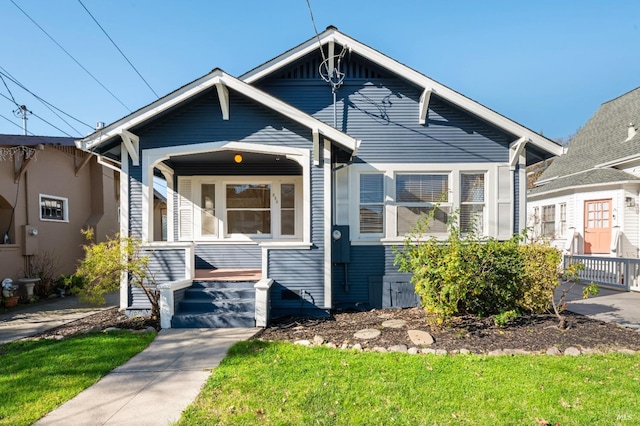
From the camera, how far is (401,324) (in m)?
5.74

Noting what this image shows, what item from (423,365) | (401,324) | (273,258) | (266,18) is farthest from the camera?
(266,18)

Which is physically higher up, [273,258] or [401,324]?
[273,258]

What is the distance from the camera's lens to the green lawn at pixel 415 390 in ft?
9.86

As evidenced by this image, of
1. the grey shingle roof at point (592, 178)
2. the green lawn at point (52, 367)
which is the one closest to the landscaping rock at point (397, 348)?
the green lawn at point (52, 367)

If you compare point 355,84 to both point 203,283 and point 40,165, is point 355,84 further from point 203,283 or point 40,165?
point 40,165

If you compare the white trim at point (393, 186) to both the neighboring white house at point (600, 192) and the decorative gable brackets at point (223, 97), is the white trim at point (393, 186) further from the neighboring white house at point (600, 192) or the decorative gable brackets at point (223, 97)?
the decorative gable brackets at point (223, 97)

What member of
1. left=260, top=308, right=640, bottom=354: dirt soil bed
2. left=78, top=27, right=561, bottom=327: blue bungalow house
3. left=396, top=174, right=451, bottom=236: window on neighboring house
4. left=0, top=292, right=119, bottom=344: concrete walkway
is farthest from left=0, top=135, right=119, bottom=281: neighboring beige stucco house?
left=396, top=174, right=451, bottom=236: window on neighboring house

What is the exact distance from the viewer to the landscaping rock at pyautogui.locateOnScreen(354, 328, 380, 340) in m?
5.13

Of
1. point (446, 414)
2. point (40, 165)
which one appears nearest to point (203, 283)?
point (446, 414)

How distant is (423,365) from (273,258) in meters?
3.22

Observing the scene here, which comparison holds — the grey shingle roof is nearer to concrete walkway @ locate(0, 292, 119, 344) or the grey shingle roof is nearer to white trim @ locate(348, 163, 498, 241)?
white trim @ locate(348, 163, 498, 241)

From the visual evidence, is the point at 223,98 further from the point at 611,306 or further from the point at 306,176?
the point at 611,306

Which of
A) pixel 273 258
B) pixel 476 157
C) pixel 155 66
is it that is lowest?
pixel 273 258

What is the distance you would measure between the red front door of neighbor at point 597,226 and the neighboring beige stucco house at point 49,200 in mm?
15263
